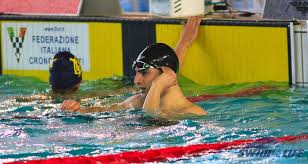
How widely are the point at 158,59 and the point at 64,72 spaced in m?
1.03

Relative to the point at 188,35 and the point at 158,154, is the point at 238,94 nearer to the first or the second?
the point at 188,35

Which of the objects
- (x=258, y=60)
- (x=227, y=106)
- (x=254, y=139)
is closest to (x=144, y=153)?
(x=254, y=139)

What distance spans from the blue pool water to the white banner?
111cm

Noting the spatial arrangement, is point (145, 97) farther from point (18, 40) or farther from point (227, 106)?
point (18, 40)

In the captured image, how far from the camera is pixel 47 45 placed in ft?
25.9

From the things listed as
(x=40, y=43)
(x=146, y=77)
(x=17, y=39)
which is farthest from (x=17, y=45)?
(x=146, y=77)

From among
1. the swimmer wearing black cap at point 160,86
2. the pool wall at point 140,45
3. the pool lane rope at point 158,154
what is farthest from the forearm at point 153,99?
the pool wall at point 140,45

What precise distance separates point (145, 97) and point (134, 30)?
1.69 m

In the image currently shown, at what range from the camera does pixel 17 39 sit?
26.4 feet

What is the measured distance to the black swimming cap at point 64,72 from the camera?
6.49m

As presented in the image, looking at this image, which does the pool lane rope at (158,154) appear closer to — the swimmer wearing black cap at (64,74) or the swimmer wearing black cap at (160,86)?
the swimmer wearing black cap at (160,86)

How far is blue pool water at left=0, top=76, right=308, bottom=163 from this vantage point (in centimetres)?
506

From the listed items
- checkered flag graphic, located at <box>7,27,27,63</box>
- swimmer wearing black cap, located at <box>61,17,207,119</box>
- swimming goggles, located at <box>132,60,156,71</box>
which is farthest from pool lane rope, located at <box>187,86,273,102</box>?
checkered flag graphic, located at <box>7,27,27,63</box>

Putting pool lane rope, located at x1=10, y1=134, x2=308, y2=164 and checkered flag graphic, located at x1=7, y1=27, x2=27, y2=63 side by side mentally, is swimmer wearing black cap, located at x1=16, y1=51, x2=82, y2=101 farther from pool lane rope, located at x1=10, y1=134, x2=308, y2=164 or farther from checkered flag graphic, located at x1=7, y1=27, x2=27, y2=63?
pool lane rope, located at x1=10, y1=134, x2=308, y2=164
